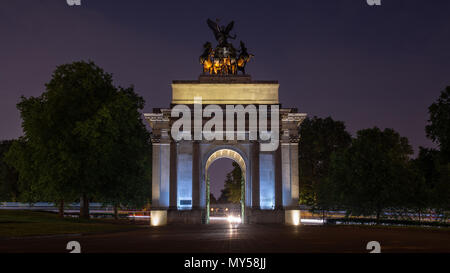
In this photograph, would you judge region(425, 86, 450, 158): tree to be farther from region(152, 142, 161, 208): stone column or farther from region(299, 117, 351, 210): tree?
region(299, 117, 351, 210): tree

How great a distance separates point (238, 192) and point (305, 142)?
26.2 meters

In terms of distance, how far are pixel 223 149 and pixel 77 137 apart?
16496 mm

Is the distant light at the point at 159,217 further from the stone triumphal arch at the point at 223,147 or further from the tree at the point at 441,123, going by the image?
the tree at the point at 441,123

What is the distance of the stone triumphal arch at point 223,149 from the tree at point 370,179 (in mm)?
8009

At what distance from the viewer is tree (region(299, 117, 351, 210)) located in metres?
91.8

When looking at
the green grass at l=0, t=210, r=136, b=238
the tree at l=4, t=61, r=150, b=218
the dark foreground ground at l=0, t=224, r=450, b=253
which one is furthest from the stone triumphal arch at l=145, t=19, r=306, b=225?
the dark foreground ground at l=0, t=224, r=450, b=253

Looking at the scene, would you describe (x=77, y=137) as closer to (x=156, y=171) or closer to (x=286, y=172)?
(x=156, y=171)

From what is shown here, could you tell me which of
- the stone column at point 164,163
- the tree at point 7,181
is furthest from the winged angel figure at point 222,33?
the tree at point 7,181

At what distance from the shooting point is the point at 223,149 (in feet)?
181

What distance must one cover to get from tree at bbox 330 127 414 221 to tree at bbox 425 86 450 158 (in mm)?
10218

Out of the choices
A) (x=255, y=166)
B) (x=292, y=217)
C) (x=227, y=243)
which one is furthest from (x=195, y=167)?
(x=227, y=243)

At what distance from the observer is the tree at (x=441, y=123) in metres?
41.5

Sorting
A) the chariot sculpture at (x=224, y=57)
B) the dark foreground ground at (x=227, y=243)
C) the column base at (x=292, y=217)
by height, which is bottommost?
the column base at (x=292, y=217)
